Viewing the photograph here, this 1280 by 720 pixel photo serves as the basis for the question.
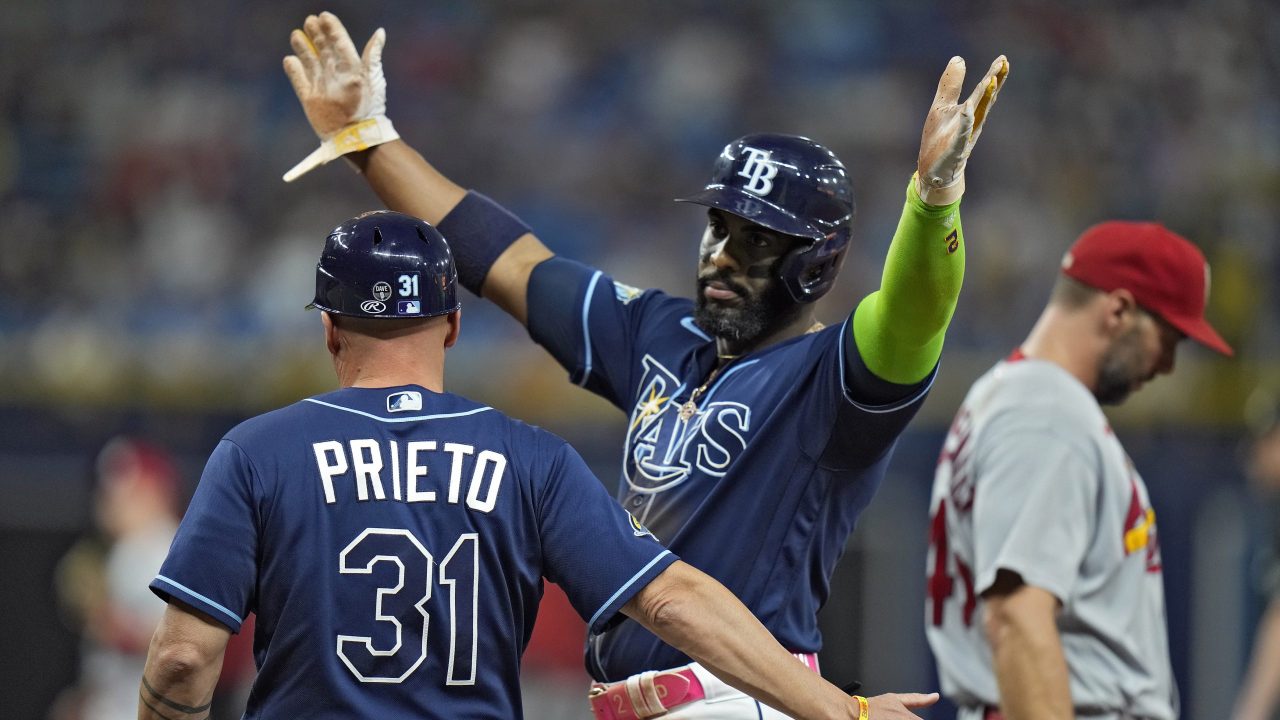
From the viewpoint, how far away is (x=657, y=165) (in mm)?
13773

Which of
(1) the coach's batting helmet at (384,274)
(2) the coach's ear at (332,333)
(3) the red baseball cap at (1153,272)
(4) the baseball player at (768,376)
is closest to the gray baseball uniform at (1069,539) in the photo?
(3) the red baseball cap at (1153,272)

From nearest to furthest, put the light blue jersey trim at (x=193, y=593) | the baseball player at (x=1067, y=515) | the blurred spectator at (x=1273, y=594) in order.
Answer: the light blue jersey trim at (x=193, y=593)
the baseball player at (x=1067, y=515)
the blurred spectator at (x=1273, y=594)

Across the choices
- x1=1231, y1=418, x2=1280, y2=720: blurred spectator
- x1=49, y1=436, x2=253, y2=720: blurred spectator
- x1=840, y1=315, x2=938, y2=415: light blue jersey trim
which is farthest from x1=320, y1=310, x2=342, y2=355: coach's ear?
x1=49, y1=436, x2=253, y2=720: blurred spectator

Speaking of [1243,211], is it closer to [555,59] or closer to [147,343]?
[555,59]

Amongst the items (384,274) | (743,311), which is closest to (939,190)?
(743,311)

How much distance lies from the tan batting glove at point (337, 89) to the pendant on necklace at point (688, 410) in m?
1.41

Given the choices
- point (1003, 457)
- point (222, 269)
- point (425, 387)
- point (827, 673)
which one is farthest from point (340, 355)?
point (222, 269)

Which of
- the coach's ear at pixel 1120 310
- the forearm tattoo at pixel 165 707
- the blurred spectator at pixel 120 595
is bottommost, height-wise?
the blurred spectator at pixel 120 595

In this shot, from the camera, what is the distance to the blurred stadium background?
9.73 metres

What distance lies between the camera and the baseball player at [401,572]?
10.5 ft

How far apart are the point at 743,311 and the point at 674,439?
391mm

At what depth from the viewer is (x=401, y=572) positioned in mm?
3215

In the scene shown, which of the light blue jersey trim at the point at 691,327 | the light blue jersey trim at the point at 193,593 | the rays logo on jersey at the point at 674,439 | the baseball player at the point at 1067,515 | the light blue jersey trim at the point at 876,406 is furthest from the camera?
the baseball player at the point at 1067,515

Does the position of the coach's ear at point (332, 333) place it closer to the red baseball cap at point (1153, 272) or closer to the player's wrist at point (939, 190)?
the player's wrist at point (939, 190)
